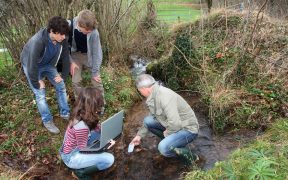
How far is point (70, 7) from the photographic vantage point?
21.4 feet

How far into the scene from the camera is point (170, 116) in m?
4.27

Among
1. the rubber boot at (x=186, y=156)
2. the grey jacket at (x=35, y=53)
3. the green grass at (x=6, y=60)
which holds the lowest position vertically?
the rubber boot at (x=186, y=156)

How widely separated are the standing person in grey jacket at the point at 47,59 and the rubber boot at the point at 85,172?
1.18m

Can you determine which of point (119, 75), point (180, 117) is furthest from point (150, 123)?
point (119, 75)

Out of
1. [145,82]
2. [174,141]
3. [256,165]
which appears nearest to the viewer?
[256,165]

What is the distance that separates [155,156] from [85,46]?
6.48 ft

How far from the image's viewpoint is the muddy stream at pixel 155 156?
480 cm

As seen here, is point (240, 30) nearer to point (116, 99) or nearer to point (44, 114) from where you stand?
point (116, 99)

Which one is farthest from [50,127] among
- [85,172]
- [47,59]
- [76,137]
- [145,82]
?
[145,82]

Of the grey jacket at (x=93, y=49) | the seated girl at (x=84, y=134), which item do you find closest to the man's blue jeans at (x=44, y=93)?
the grey jacket at (x=93, y=49)

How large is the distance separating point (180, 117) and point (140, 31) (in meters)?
4.83

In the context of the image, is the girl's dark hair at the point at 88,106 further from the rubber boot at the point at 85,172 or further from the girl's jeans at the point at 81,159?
the rubber boot at the point at 85,172

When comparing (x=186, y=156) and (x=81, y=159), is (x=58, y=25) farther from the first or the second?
(x=186, y=156)

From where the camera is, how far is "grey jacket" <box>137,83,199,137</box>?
4.29 metres
